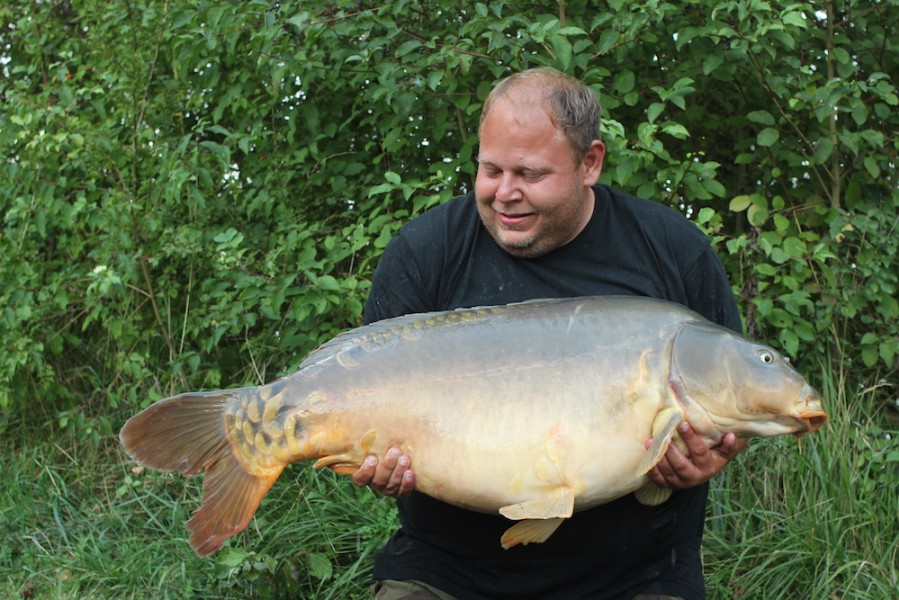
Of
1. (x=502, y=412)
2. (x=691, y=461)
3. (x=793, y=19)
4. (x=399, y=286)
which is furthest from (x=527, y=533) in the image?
(x=793, y=19)

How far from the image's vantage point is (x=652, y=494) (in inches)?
87.0

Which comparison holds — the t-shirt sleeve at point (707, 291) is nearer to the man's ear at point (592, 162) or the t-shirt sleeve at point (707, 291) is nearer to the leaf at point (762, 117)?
the man's ear at point (592, 162)

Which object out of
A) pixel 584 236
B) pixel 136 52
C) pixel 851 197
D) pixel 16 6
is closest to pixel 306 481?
pixel 584 236

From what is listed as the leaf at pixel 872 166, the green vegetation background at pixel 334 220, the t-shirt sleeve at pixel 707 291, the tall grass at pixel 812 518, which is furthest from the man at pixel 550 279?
the leaf at pixel 872 166

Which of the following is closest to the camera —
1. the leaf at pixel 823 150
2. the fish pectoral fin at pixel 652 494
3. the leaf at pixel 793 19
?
the fish pectoral fin at pixel 652 494

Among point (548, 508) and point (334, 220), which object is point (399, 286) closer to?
point (548, 508)

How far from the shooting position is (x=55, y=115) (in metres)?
3.87

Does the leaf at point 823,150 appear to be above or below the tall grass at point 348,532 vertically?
above

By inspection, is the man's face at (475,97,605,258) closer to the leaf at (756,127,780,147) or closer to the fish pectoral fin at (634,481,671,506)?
the fish pectoral fin at (634,481,671,506)

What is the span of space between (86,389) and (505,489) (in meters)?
A: 2.90

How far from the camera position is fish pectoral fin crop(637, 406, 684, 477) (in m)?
2.01

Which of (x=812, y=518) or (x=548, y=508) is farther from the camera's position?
(x=812, y=518)

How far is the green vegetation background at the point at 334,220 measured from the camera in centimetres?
325

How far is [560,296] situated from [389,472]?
58cm
